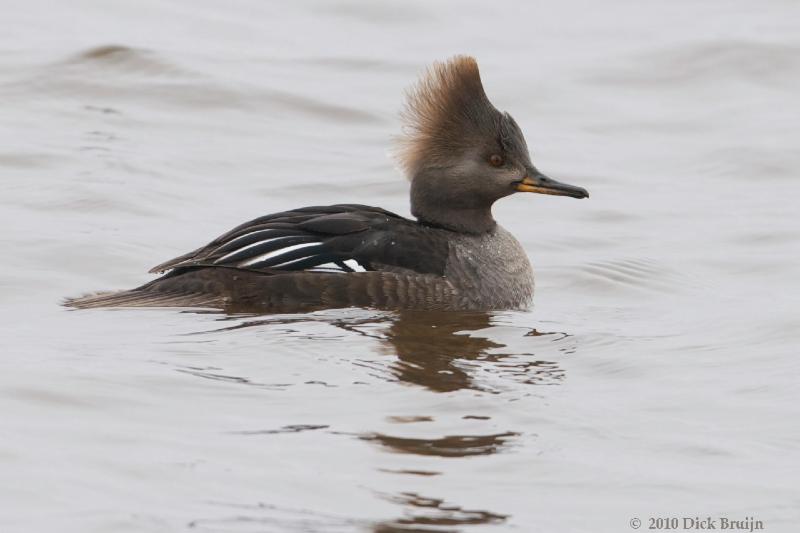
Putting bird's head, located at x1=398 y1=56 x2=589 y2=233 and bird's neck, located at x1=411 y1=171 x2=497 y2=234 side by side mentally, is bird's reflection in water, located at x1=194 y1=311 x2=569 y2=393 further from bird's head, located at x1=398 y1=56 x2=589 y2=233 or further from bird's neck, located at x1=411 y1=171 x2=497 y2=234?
bird's head, located at x1=398 y1=56 x2=589 y2=233

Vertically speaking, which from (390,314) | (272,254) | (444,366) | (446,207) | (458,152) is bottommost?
(444,366)

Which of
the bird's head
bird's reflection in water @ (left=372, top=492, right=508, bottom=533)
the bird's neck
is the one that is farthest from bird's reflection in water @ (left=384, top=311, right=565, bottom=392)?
bird's reflection in water @ (left=372, top=492, right=508, bottom=533)

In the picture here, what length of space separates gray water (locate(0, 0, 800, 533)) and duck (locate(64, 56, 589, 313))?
20 cm

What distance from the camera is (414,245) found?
28.1 ft

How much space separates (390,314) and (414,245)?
452 mm

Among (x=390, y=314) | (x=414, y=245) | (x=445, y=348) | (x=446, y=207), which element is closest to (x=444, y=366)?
(x=445, y=348)

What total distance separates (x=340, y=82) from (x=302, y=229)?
7049mm

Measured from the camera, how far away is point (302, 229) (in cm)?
850

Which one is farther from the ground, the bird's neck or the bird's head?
the bird's head

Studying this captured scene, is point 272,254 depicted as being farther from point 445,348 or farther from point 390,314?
point 445,348

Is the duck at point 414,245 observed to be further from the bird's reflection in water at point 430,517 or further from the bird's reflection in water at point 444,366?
the bird's reflection in water at point 430,517

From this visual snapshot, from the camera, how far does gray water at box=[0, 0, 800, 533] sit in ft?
19.0

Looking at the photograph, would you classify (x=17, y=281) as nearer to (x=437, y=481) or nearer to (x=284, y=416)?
(x=284, y=416)

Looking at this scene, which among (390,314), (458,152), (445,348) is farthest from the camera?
(458,152)
